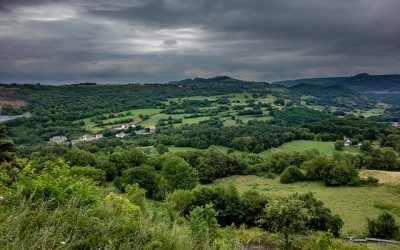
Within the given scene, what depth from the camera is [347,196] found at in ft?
195

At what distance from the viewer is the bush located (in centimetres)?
6981

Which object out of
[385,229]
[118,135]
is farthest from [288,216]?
[118,135]

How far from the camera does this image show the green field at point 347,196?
160ft

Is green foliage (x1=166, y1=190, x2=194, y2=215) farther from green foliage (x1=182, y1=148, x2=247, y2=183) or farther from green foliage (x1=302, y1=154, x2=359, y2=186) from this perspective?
green foliage (x1=302, y1=154, x2=359, y2=186)

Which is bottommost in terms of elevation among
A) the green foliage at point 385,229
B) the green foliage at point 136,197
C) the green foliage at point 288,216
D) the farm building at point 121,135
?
the farm building at point 121,135

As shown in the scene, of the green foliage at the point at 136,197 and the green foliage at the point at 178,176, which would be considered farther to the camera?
the green foliage at the point at 178,176

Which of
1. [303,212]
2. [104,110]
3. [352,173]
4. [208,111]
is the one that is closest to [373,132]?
[352,173]

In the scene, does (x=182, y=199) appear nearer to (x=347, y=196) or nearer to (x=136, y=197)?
(x=136, y=197)

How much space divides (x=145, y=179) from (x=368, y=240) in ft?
110

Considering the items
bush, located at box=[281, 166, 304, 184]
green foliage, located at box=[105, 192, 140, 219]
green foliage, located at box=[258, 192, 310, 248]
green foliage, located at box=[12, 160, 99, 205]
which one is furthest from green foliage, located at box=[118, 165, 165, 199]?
green foliage, located at box=[12, 160, 99, 205]

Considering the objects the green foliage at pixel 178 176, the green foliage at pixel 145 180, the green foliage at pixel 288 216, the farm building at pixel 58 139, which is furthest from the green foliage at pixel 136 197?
the farm building at pixel 58 139

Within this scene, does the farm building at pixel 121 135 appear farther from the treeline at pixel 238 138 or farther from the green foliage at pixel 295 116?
the green foliage at pixel 295 116

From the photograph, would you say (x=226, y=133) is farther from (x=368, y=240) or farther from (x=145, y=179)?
(x=368, y=240)

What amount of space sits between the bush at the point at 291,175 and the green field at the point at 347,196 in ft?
5.05
